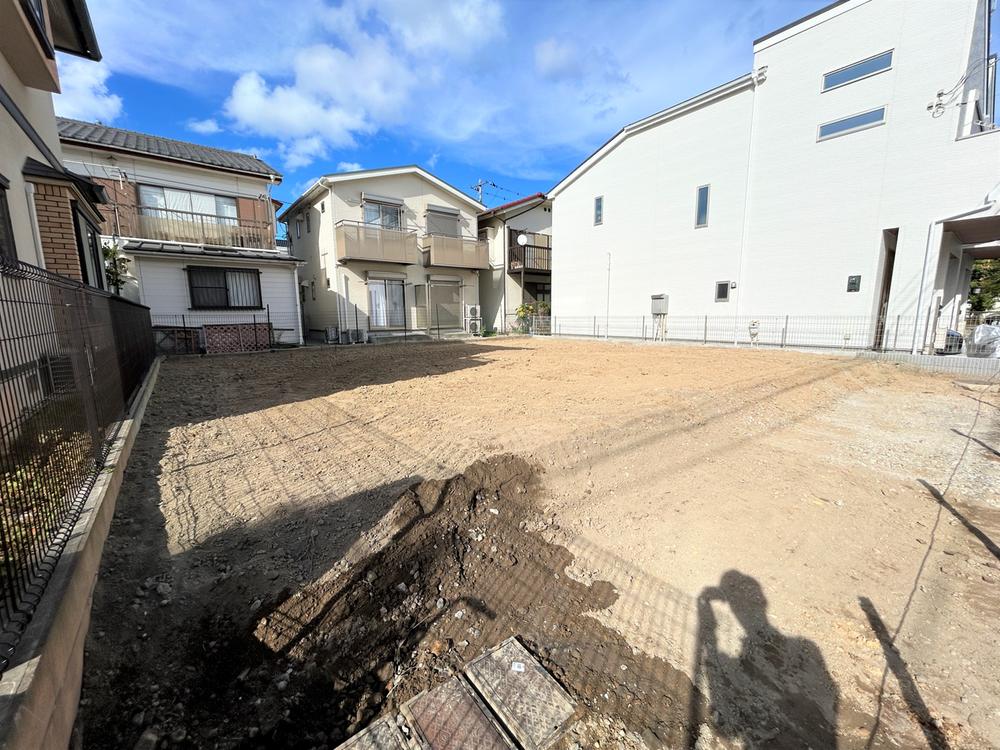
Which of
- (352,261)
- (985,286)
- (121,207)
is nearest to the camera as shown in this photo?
(121,207)

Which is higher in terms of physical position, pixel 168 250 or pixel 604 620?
pixel 168 250

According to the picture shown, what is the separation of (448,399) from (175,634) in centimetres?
425

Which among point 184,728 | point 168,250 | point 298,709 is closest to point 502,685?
point 298,709

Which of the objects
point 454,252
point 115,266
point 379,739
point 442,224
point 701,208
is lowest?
point 379,739

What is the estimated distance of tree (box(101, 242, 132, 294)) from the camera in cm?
1085

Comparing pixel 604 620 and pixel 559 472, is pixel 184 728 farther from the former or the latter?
pixel 559 472

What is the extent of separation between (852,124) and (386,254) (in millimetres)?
14620

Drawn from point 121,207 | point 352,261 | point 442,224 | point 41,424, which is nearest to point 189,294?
point 121,207

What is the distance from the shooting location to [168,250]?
12.0 metres

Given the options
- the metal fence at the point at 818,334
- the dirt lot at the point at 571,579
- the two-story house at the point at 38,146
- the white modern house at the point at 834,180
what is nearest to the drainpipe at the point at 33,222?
the two-story house at the point at 38,146

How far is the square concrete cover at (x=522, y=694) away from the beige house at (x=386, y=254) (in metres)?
14.9

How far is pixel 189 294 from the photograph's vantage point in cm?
1255

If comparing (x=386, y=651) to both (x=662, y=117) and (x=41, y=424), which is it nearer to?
(x=41, y=424)

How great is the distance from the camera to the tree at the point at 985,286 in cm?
1816
